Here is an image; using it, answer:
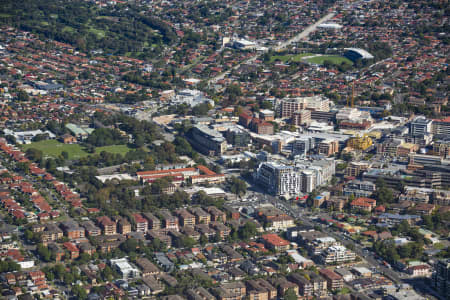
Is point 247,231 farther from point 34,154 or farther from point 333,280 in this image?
point 34,154

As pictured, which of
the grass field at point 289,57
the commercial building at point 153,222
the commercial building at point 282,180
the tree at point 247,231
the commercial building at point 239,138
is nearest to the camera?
the tree at point 247,231

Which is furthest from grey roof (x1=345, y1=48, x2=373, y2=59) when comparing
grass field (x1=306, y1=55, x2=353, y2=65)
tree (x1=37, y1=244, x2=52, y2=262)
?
tree (x1=37, y1=244, x2=52, y2=262)

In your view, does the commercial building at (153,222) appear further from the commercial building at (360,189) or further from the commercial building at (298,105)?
the commercial building at (298,105)

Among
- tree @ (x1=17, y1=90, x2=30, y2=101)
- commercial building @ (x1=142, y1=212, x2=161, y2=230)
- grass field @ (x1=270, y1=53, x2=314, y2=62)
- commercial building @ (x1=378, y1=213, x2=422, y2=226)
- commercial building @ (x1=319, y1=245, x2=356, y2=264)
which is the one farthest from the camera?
grass field @ (x1=270, y1=53, x2=314, y2=62)

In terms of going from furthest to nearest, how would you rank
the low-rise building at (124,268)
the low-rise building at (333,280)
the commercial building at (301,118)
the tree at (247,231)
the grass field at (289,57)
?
the grass field at (289,57) → the commercial building at (301,118) → the tree at (247,231) → the low-rise building at (124,268) → the low-rise building at (333,280)

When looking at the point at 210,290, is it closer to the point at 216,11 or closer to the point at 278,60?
the point at 278,60

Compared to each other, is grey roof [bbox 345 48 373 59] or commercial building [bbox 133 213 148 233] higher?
grey roof [bbox 345 48 373 59]

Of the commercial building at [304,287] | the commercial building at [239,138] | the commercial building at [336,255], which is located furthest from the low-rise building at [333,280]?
the commercial building at [239,138]

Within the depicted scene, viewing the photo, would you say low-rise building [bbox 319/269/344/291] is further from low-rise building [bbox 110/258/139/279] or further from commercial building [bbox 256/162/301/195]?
commercial building [bbox 256/162/301/195]
